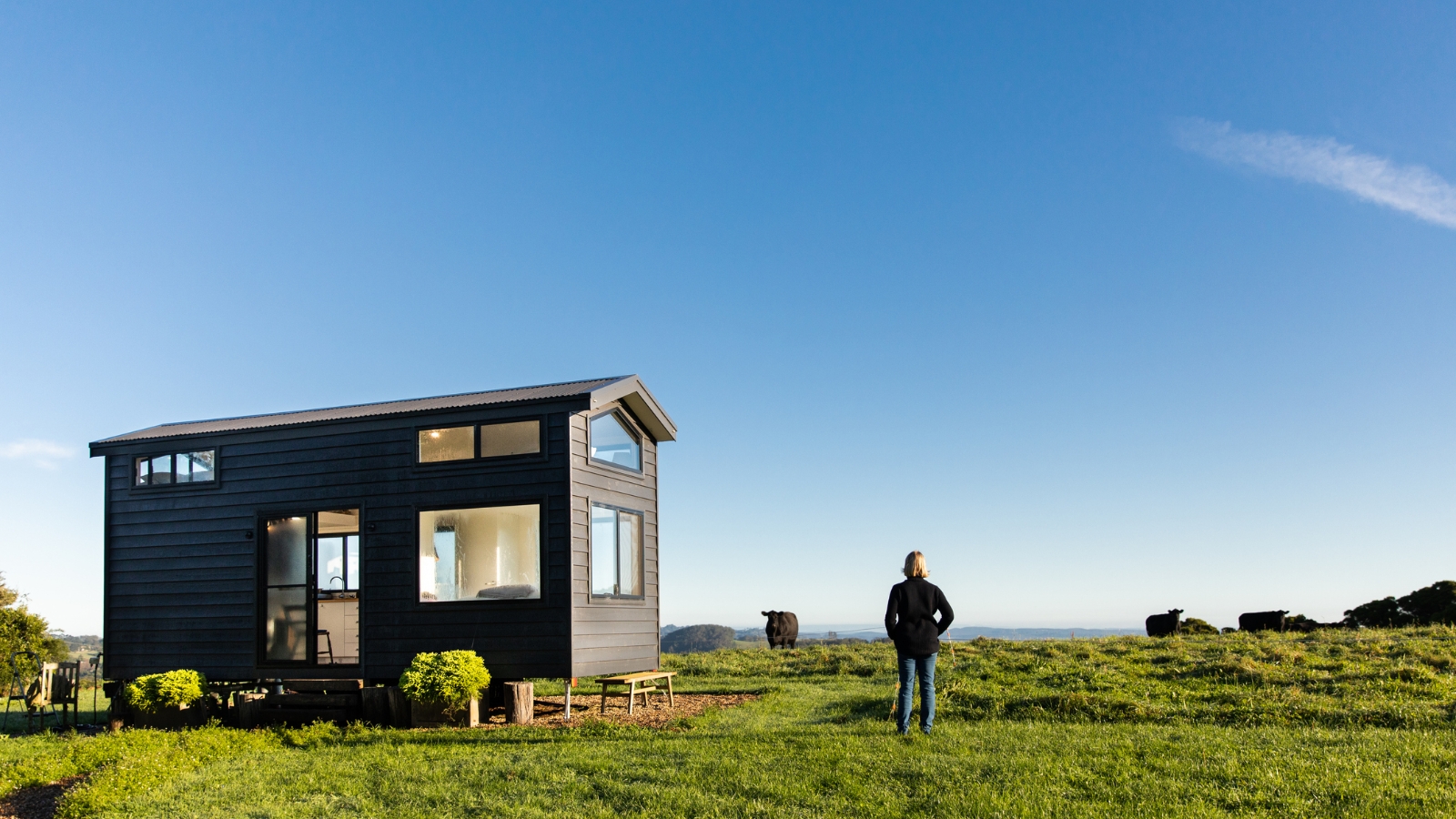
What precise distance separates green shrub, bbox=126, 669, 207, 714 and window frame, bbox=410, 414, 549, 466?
406cm

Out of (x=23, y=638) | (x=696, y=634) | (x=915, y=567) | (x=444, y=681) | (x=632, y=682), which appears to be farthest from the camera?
(x=696, y=634)

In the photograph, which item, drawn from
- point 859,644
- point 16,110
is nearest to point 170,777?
point 16,110

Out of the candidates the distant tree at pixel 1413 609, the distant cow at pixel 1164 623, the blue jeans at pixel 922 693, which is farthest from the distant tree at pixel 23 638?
the distant tree at pixel 1413 609

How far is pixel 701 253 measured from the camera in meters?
19.1

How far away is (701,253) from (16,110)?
10961 millimetres

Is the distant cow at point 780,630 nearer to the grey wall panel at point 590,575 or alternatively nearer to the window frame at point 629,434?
the grey wall panel at point 590,575

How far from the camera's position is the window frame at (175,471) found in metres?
13.9

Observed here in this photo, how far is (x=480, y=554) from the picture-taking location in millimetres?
12469

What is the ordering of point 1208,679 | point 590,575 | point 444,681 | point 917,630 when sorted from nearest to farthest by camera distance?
point 917,630 < point 444,681 < point 1208,679 < point 590,575

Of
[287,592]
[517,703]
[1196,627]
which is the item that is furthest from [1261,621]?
[287,592]

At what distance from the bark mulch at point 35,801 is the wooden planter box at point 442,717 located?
3355 millimetres

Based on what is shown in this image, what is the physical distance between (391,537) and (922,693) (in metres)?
7.35

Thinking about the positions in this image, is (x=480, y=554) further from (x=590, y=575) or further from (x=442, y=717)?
(x=442, y=717)

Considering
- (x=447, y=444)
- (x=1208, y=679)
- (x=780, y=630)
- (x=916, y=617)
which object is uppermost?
(x=447, y=444)
